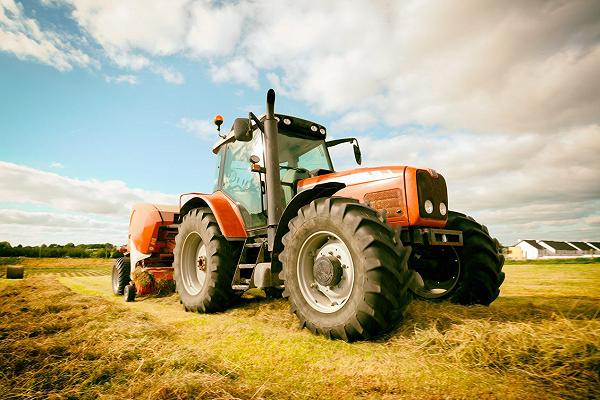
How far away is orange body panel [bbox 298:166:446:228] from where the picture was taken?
3.21 metres

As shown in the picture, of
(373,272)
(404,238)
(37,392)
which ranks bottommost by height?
(37,392)

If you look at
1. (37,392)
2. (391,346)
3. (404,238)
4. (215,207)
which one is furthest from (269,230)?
(37,392)

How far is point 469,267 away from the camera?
3941mm

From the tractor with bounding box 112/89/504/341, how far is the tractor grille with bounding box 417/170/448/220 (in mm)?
11

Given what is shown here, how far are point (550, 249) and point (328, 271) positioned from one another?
6440 centimetres

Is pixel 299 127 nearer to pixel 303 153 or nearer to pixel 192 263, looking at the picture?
pixel 303 153

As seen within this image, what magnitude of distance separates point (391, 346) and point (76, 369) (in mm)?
2038

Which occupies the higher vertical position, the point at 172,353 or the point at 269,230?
the point at 269,230

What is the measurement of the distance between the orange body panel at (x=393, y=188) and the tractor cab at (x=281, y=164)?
3.45ft

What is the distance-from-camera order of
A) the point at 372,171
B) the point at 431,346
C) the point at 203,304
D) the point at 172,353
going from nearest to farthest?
the point at 172,353 → the point at 431,346 → the point at 372,171 → the point at 203,304

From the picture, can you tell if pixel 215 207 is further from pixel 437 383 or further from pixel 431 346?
pixel 437 383

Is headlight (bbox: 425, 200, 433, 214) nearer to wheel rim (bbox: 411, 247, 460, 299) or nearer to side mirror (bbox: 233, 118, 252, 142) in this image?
wheel rim (bbox: 411, 247, 460, 299)

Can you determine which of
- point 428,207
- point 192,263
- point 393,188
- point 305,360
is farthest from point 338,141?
point 305,360

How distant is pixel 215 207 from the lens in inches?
191
